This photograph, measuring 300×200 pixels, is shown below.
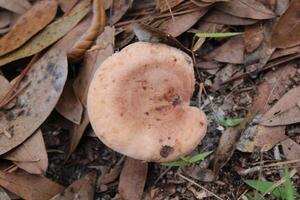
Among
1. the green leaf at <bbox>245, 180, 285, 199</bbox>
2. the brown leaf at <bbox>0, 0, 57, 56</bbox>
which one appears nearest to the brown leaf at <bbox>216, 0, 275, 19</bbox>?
the green leaf at <bbox>245, 180, 285, 199</bbox>

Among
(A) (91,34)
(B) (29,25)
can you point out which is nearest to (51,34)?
(B) (29,25)

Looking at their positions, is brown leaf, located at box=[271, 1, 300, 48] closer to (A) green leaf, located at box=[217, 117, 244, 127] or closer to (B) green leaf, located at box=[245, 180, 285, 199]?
(A) green leaf, located at box=[217, 117, 244, 127]

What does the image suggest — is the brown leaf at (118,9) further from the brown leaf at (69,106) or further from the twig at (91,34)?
the brown leaf at (69,106)

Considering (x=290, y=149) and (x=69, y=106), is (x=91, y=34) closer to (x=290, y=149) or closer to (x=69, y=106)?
(x=69, y=106)

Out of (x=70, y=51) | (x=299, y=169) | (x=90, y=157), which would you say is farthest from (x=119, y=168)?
(x=299, y=169)

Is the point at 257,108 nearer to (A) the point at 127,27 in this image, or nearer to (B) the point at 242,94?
(B) the point at 242,94

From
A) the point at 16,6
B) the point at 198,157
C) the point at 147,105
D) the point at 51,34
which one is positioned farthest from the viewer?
the point at 16,6

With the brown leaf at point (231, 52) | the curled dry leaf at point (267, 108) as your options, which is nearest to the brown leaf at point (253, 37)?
the brown leaf at point (231, 52)
